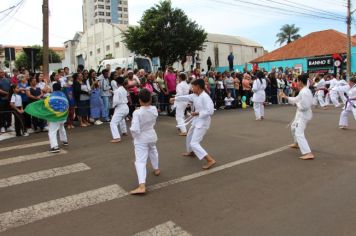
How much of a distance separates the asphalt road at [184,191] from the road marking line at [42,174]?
20mm

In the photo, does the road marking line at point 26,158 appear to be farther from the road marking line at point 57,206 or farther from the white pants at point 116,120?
the road marking line at point 57,206

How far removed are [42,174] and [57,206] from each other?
1823 mm

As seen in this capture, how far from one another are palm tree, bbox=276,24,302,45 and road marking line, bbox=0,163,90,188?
66611 mm

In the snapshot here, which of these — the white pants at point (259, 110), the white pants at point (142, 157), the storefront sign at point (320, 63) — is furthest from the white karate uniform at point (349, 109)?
the storefront sign at point (320, 63)

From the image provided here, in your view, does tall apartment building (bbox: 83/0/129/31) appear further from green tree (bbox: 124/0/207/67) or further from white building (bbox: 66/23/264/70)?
green tree (bbox: 124/0/207/67)

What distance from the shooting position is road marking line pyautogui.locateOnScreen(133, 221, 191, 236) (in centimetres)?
447

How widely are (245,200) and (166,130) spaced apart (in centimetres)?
624

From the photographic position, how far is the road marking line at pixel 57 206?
4.95 m

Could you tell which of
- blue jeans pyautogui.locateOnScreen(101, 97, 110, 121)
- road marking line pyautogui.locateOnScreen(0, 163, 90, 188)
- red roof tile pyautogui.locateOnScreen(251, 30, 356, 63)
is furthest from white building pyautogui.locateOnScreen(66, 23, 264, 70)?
road marking line pyautogui.locateOnScreen(0, 163, 90, 188)

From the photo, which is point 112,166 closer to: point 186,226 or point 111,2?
point 186,226

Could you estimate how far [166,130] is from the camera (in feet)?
37.8

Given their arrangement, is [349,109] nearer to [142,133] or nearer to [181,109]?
[181,109]

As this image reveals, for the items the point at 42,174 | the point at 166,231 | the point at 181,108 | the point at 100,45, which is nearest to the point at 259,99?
the point at 181,108

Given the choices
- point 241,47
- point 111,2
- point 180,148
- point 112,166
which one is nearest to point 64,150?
point 112,166
